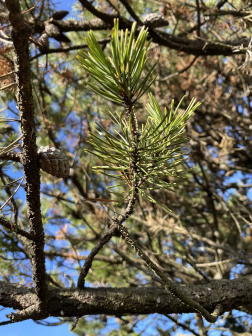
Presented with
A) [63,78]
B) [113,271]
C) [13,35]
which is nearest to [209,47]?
[63,78]

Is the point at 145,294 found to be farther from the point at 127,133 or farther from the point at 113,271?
the point at 113,271

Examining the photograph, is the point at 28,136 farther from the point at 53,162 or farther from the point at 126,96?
the point at 126,96

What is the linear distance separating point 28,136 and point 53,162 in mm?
80

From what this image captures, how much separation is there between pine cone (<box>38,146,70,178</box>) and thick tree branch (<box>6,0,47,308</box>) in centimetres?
2

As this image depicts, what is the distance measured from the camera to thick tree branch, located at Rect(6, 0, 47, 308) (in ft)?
2.14

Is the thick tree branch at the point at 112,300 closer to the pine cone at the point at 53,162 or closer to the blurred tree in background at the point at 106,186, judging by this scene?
the blurred tree in background at the point at 106,186

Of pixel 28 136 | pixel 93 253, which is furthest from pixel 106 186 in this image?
pixel 28 136

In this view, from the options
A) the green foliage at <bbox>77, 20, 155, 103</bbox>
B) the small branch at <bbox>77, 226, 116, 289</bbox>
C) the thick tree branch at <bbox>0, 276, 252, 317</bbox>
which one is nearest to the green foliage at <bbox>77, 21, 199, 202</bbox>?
the green foliage at <bbox>77, 20, 155, 103</bbox>

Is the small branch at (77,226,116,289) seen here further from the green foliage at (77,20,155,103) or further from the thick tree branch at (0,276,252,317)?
the green foliage at (77,20,155,103)

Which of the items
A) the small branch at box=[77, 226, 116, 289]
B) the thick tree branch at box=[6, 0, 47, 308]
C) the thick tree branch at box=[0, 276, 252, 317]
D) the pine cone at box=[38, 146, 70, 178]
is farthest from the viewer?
the thick tree branch at box=[0, 276, 252, 317]

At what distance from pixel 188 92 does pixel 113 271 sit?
4.92 feet

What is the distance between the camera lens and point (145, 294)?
1.21m

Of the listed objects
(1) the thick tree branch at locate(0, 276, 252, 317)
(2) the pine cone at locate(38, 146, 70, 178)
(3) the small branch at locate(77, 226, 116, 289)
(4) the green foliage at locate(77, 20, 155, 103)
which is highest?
(4) the green foliage at locate(77, 20, 155, 103)

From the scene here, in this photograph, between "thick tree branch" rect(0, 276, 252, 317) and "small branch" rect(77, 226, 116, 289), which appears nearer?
"small branch" rect(77, 226, 116, 289)
